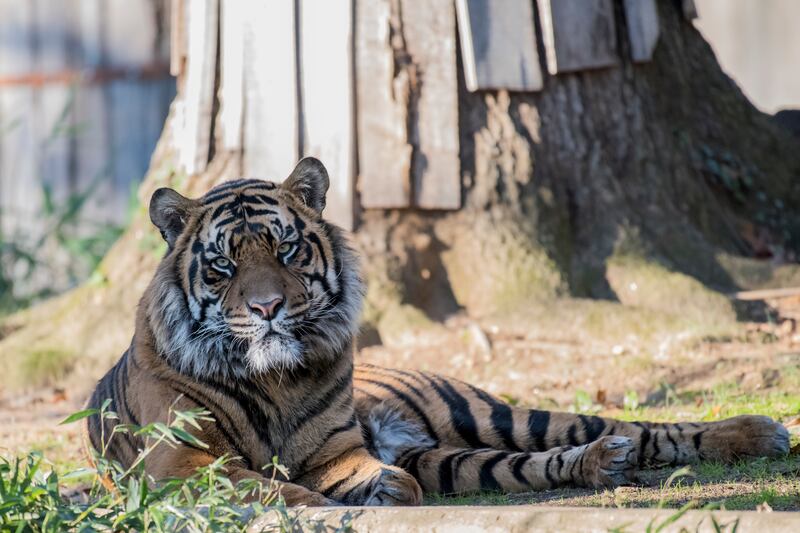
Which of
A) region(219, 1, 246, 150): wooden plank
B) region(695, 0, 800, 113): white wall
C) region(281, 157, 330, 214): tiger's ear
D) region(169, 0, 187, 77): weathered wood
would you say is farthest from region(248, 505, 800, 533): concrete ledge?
region(695, 0, 800, 113): white wall

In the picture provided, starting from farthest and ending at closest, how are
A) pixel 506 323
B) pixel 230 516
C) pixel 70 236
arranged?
pixel 70 236 < pixel 506 323 < pixel 230 516

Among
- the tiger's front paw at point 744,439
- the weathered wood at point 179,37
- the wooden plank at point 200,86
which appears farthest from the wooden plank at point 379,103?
the tiger's front paw at point 744,439

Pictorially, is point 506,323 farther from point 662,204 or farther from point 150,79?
point 150,79

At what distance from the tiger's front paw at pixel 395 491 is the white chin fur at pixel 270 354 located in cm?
51

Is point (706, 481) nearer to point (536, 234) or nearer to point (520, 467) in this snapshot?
point (520, 467)

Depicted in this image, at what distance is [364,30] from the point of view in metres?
6.21

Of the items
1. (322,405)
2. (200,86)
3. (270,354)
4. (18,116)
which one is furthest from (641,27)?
(18,116)

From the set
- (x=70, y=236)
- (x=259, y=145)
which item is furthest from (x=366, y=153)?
(x=70, y=236)

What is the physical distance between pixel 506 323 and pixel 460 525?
3.49 meters

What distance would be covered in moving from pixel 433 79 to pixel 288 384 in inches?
108

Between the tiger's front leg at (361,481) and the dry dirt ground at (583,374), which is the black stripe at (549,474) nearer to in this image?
the tiger's front leg at (361,481)

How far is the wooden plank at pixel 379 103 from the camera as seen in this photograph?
244 inches

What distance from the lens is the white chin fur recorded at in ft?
12.6

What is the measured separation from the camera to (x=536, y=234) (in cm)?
650
